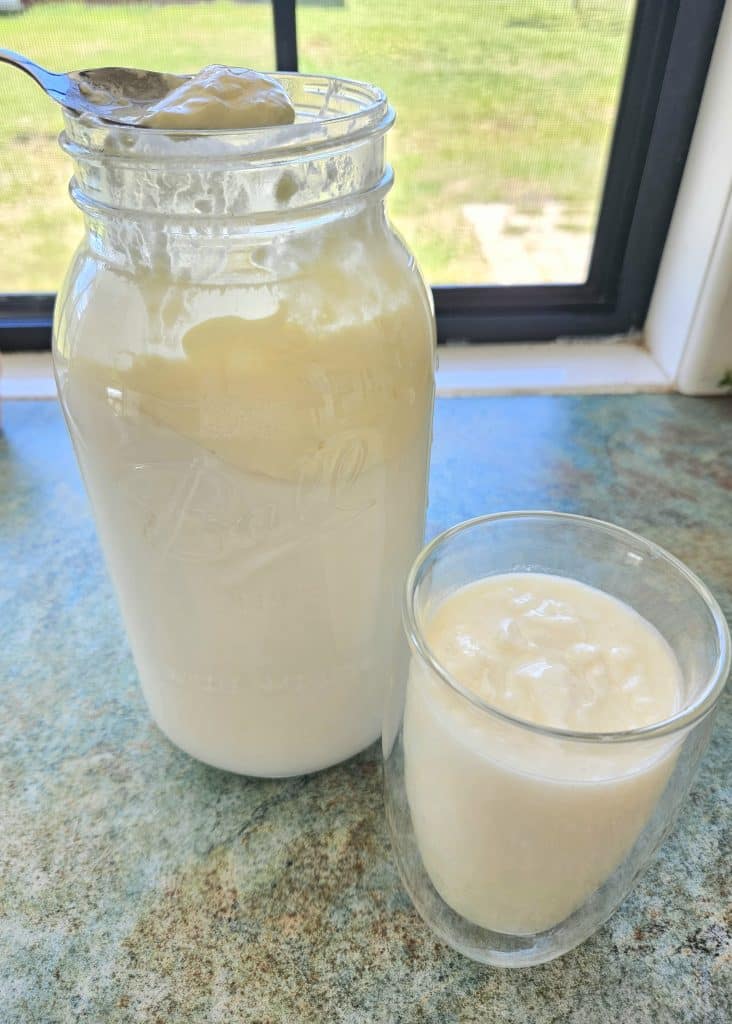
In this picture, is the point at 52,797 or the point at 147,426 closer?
the point at 147,426

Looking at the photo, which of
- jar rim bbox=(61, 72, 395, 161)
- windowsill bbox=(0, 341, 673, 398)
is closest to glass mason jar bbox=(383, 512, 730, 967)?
jar rim bbox=(61, 72, 395, 161)

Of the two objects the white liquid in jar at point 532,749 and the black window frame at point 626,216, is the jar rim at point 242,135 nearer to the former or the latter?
the white liquid in jar at point 532,749

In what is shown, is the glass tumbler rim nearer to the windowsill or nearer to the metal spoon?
the metal spoon

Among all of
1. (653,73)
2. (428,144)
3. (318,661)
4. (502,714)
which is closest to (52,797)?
(318,661)

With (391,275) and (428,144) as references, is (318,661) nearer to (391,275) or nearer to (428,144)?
(391,275)

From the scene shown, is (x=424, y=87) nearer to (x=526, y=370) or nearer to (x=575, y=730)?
(x=526, y=370)

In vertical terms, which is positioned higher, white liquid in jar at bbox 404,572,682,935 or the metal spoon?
the metal spoon

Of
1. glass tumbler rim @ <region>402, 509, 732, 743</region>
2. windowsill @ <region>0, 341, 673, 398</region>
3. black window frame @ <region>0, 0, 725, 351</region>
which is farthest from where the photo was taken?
windowsill @ <region>0, 341, 673, 398</region>

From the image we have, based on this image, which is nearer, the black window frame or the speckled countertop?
the speckled countertop
